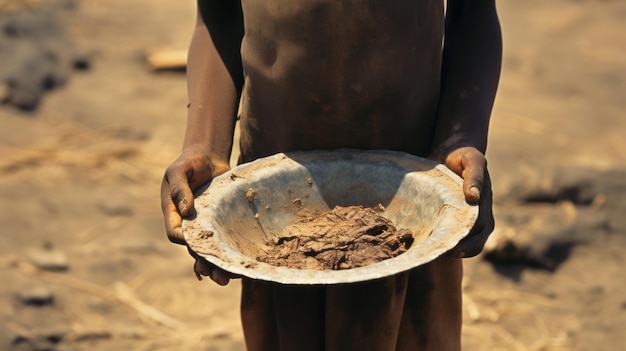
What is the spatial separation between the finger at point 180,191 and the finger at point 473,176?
2.05ft

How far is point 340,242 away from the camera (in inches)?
95.3

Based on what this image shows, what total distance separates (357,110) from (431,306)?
2.04ft

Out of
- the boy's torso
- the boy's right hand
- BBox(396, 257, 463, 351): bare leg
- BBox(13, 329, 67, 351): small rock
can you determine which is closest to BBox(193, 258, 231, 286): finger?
the boy's right hand

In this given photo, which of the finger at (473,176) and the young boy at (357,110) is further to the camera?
the young boy at (357,110)

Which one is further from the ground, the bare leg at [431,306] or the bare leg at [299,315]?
the bare leg at [299,315]

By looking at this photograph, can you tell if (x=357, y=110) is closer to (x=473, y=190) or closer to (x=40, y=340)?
(x=473, y=190)

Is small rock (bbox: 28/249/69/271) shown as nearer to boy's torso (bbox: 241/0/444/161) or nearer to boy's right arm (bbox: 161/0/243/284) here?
boy's right arm (bbox: 161/0/243/284)

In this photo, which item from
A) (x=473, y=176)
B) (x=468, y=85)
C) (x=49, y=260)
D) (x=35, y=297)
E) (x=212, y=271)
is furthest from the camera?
(x=49, y=260)

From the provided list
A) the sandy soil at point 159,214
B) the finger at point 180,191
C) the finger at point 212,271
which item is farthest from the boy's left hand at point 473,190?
the sandy soil at point 159,214

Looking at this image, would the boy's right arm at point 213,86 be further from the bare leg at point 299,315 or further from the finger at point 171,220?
the bare leg at point 299,315

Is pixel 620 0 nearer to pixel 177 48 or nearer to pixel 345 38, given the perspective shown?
pixel 177 48

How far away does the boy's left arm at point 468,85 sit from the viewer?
103 inches

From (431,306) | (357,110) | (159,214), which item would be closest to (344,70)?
(357,110)

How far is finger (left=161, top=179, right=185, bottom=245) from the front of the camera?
2451 millimetres
